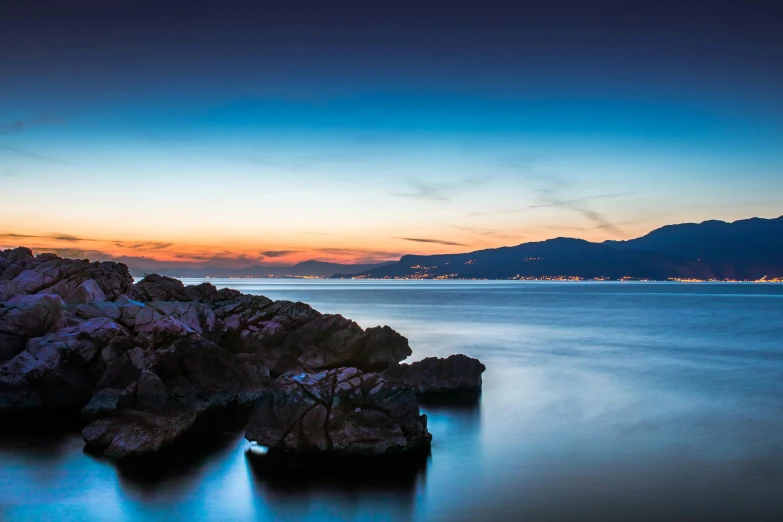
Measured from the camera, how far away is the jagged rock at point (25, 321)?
Result: 2141 centimetres

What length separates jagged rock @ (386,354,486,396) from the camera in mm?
22688

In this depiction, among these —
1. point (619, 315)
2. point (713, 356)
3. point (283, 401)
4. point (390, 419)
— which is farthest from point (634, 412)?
point (619, 315)

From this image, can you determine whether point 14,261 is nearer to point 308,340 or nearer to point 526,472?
point 308,340

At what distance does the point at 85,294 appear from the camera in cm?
2877

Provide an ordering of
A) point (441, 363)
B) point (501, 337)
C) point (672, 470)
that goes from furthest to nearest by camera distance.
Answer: point (501, 337)
point (441, 363)
point (672, 470)

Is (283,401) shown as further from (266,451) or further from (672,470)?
(672,470)

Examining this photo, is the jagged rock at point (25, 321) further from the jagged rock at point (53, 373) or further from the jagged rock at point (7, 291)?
the jagged rock at point (7, 291)

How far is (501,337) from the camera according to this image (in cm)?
4688

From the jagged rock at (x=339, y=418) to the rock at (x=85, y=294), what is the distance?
→ 1735 cm

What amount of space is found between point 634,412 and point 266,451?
14.0m

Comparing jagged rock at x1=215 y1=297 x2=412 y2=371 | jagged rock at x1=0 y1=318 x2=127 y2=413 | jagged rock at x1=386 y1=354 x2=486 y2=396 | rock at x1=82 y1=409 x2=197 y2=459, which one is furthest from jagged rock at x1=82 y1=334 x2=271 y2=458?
jagged rock at x1=386 y1=354 x2=486 y2=396

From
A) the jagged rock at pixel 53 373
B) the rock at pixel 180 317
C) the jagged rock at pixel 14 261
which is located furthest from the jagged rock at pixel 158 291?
the jagged rock at pixel 53 373

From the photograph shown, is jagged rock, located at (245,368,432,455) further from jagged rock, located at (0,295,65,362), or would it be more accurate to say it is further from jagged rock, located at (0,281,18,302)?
jagged rock, located at (0,281,18,302)

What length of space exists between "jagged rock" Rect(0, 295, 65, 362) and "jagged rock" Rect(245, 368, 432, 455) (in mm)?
11982
